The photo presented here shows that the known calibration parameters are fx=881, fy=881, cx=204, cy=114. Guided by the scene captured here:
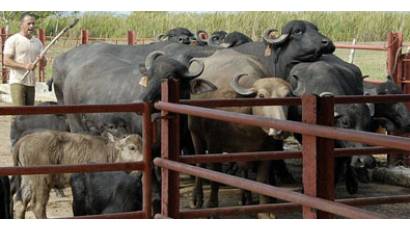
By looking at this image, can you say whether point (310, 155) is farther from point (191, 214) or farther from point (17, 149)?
point (17, 149)

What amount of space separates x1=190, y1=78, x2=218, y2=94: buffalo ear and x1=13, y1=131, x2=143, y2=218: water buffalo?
955mm

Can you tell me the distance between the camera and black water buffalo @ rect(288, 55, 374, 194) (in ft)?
33.2

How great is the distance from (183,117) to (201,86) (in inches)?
16.8

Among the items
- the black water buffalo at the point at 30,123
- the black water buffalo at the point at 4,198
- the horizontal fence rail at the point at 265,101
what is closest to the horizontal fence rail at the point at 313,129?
the horizontal fence rail at the point at 265,101

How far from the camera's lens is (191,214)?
538 centimetres

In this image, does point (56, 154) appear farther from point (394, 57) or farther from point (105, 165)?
point (394, 57)

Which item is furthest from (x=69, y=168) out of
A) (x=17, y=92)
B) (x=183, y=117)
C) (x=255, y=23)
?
(x=255, y=23)

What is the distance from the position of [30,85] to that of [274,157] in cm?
554

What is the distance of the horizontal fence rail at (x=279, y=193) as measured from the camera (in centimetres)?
356

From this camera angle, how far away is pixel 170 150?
17.6ft

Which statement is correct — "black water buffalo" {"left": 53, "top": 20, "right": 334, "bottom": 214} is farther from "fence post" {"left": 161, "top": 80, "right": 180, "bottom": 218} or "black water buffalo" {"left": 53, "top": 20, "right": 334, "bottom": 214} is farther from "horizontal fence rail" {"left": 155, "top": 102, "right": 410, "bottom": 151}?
"horizontal fence rail" {"left": 155, "top": 102, "right": 410, "bottom": 151}

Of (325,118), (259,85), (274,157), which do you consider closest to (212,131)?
(259,85)

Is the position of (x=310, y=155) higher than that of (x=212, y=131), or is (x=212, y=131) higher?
(x=310, y=155)

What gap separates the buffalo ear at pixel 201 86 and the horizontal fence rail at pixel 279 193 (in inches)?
147
